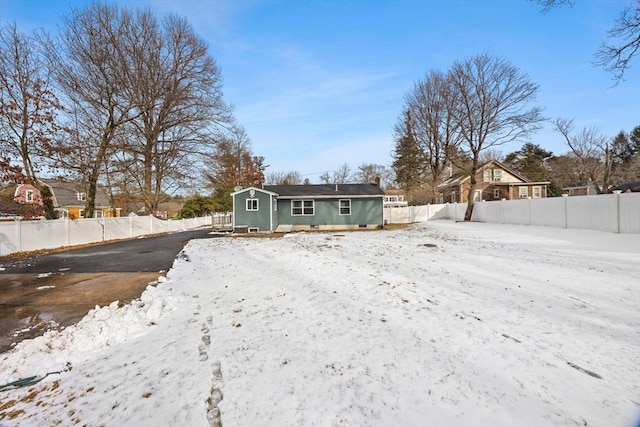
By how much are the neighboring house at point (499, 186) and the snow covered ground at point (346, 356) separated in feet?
105

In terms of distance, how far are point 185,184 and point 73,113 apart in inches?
350

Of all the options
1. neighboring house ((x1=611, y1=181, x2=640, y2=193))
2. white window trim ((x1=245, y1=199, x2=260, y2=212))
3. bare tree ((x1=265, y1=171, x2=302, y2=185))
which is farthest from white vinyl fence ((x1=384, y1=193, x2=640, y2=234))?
bare tree ((x1=265, y1=171, x2=302, y2=185))

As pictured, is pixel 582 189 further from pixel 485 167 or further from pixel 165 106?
pixel 165 106

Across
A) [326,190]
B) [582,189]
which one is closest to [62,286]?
[326,190]

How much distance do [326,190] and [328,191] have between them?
1.12 feet

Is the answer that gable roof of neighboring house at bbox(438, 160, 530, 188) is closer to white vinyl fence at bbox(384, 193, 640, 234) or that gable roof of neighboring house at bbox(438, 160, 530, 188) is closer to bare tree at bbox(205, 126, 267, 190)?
white vinyl fence at bbox(384, 193, 640, 234)

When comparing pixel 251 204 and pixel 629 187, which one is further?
pixel 629 187

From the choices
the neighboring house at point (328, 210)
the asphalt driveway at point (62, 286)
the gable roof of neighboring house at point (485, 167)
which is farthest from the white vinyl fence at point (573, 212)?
the asphalt driveway at point (62, 286)

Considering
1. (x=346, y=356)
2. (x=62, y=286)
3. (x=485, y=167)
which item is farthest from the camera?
(x=485, y=167)

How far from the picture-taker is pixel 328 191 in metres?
22.7

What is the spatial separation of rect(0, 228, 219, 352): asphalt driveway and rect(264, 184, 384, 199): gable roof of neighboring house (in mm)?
11587

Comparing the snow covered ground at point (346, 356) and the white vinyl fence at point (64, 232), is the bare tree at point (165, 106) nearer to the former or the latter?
the white vinyl fence at point (64, 232)

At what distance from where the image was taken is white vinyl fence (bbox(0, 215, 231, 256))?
1241cm

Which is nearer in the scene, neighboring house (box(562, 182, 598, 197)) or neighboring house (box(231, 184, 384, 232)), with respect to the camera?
neighboring house (box(231, 184, 384, 232))
